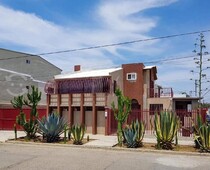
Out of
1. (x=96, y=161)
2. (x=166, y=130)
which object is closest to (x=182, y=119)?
(x=166, y=130)

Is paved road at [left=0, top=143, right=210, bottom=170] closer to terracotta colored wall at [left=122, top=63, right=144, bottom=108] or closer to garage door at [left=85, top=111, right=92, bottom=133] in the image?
garage door at [left=85, top=111, right=92, bottom=133]

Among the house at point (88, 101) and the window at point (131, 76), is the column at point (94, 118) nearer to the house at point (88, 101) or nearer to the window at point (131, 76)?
the house at point (88, 101)

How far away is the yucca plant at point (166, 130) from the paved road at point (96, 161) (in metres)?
1.35

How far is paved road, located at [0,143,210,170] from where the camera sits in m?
11.1

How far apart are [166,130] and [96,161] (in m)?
4.79

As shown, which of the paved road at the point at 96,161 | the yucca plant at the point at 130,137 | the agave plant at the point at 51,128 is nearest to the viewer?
the paved road at the point at 96,161

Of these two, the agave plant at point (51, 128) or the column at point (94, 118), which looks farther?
the column at point (94, 118)

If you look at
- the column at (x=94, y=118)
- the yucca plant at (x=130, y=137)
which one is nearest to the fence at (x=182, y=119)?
the column at (x=94, y=118)

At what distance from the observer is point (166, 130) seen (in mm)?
15711

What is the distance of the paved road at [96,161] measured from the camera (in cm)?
1109

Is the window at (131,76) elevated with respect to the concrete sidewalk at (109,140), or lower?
elevated

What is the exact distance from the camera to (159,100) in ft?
110

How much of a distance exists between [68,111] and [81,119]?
5.07ft

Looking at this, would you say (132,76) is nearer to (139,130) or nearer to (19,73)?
(19,73)
